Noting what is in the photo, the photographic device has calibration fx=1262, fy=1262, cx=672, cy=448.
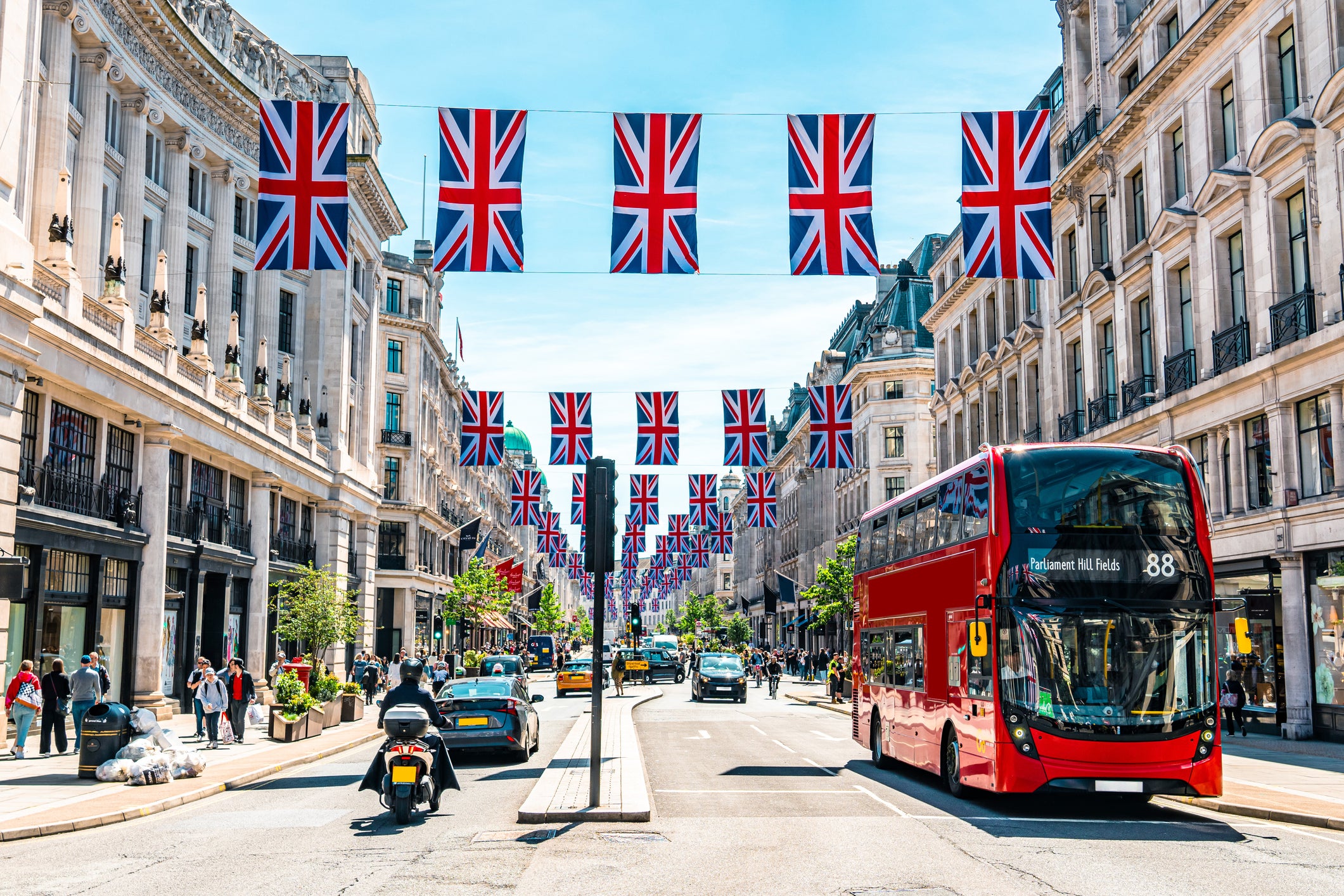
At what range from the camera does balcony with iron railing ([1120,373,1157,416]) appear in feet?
112

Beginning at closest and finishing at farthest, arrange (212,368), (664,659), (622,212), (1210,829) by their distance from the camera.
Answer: (1210,829), (622,212), (212,368), (664,659)

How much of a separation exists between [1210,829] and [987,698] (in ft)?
9.05

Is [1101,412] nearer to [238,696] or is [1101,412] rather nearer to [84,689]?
[238,696]

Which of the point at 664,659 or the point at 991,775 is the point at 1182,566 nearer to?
the point at 991,775

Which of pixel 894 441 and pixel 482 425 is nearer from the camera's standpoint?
pixel 482 425

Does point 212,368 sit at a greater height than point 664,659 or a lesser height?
greater

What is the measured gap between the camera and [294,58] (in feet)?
148

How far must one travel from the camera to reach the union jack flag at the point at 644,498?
5512cm

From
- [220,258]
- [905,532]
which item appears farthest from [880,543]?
[220,258]

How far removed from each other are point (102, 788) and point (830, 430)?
25.1m

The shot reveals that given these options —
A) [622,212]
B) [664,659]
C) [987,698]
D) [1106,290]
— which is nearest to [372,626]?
[664,659]

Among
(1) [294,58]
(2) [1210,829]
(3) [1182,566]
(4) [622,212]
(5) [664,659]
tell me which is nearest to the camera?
(2) [1210,829]

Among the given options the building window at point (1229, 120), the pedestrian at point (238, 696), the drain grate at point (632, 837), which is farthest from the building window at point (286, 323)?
the drain grate at point (632, 837)

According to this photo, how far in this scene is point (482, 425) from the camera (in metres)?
39.3
